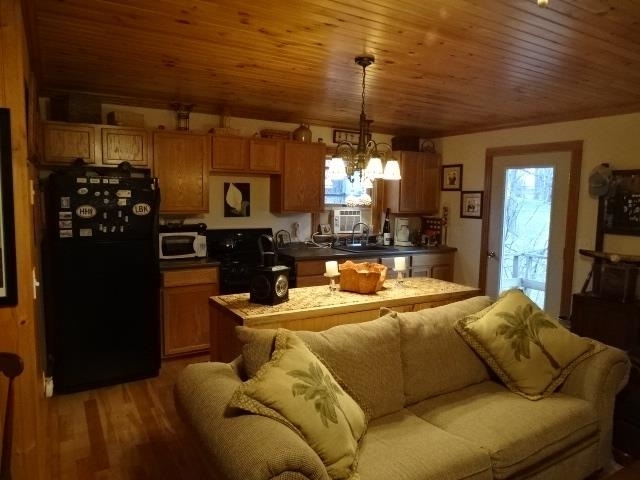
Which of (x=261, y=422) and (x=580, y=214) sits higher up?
(x=580, y=214)

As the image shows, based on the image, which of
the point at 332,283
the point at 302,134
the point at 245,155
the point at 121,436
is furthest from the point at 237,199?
the point at 121,436

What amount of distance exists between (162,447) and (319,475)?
1622mm

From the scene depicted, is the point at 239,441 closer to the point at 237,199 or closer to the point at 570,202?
the point at 237,199

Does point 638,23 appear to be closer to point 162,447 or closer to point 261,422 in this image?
point 261,422

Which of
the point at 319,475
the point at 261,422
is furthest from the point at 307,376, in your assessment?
the point at 319,475

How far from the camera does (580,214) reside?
430cm

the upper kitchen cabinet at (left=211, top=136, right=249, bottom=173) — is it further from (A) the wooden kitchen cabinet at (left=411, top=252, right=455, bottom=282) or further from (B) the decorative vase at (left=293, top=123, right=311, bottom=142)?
(A) the wooden kitchen cabinet at (left=411, top=252, right=455, bottom=282)

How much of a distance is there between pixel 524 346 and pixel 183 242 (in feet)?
9.59

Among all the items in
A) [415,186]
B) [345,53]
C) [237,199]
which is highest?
[345,53]

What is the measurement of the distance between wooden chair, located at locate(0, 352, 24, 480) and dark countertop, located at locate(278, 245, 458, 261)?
2.87 metres

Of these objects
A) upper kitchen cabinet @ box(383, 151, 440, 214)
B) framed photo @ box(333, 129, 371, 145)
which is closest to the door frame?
upper kitchen cabinet @ box(383, 151, 440, 214)

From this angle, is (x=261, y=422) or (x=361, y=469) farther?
(x=361, y=469)

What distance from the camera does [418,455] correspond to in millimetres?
1826

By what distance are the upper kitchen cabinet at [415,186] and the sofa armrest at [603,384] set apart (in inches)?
129
